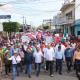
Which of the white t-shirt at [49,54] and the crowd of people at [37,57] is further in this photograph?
the white t-shirt at [49,54]

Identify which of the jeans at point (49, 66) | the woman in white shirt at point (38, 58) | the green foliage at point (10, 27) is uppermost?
the green foliage at point (10, 27)

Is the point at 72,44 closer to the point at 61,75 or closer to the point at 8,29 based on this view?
the point at 61,75

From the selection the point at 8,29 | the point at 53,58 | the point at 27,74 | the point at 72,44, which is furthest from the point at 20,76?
the point at 8,29

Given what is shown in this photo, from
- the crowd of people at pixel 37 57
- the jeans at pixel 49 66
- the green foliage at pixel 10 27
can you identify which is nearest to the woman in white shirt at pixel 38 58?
the crowd of people at pixel 37 57

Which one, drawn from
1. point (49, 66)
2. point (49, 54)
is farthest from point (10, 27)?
point (49, 54)

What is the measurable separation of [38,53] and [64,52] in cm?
→ 183

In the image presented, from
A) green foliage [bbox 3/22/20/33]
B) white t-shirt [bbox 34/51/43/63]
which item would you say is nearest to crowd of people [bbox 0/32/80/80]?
white t-shirt [bbox 34/51/43/63]

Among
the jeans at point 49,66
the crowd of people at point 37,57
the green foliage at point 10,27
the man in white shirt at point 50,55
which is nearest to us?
the crowd of people at point 37,57

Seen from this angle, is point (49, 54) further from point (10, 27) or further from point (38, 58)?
point (10, 27)

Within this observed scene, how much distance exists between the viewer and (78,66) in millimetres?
18312

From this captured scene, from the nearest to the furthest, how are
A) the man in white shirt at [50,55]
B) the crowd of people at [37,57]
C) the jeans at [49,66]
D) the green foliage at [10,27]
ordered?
the crowd of people at [37,57]
the jeans at [49,66]
the man in white shirt at [50,55]
the green foliage at [10,27]

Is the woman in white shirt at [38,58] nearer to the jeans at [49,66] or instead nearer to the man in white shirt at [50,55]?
the man in white shirt at [50,55]

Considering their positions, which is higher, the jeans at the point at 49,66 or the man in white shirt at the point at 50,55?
the man in white shirt at the point at 50,55

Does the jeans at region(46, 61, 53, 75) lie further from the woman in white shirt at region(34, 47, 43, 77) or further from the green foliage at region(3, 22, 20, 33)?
the green foliage at region(3, 22, 20, 33)
